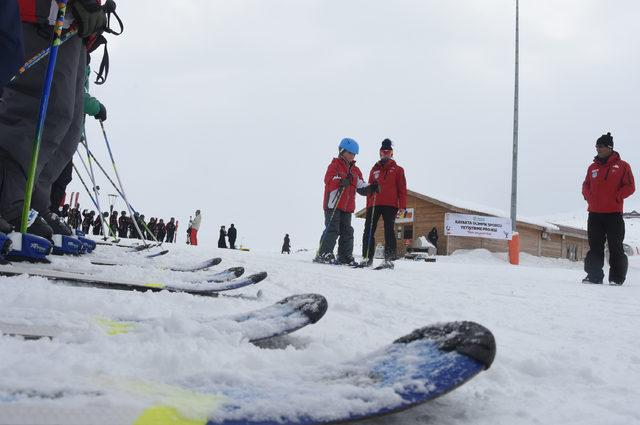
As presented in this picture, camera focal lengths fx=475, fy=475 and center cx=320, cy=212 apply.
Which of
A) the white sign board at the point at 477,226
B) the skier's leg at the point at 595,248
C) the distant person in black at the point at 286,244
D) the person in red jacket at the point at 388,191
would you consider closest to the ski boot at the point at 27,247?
the person in red jacket at the point at 388,191

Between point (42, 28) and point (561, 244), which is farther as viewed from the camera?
point (561, 244)

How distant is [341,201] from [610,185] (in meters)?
3.28

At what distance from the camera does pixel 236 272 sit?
283 cm

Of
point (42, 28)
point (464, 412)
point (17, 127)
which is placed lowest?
point (464, 412)

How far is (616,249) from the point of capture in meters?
5.32

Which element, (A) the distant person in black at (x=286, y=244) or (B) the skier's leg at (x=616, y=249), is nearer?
(B) the skier's leg at (x=616, y=249)

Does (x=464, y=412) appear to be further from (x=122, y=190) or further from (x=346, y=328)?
(x=122, y=190)

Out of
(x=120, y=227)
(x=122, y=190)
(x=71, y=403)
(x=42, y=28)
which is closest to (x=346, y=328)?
(x=71, y=403)

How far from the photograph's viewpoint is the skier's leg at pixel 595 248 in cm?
534

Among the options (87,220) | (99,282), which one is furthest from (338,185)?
(87,220)

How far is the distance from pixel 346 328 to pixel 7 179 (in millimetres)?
2121

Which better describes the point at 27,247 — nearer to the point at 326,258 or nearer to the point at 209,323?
the point at 209,323

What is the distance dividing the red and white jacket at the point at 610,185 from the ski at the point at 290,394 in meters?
5.30

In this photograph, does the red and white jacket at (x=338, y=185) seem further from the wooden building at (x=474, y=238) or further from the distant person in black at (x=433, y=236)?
the distant person in black at (x=433, y=236)
